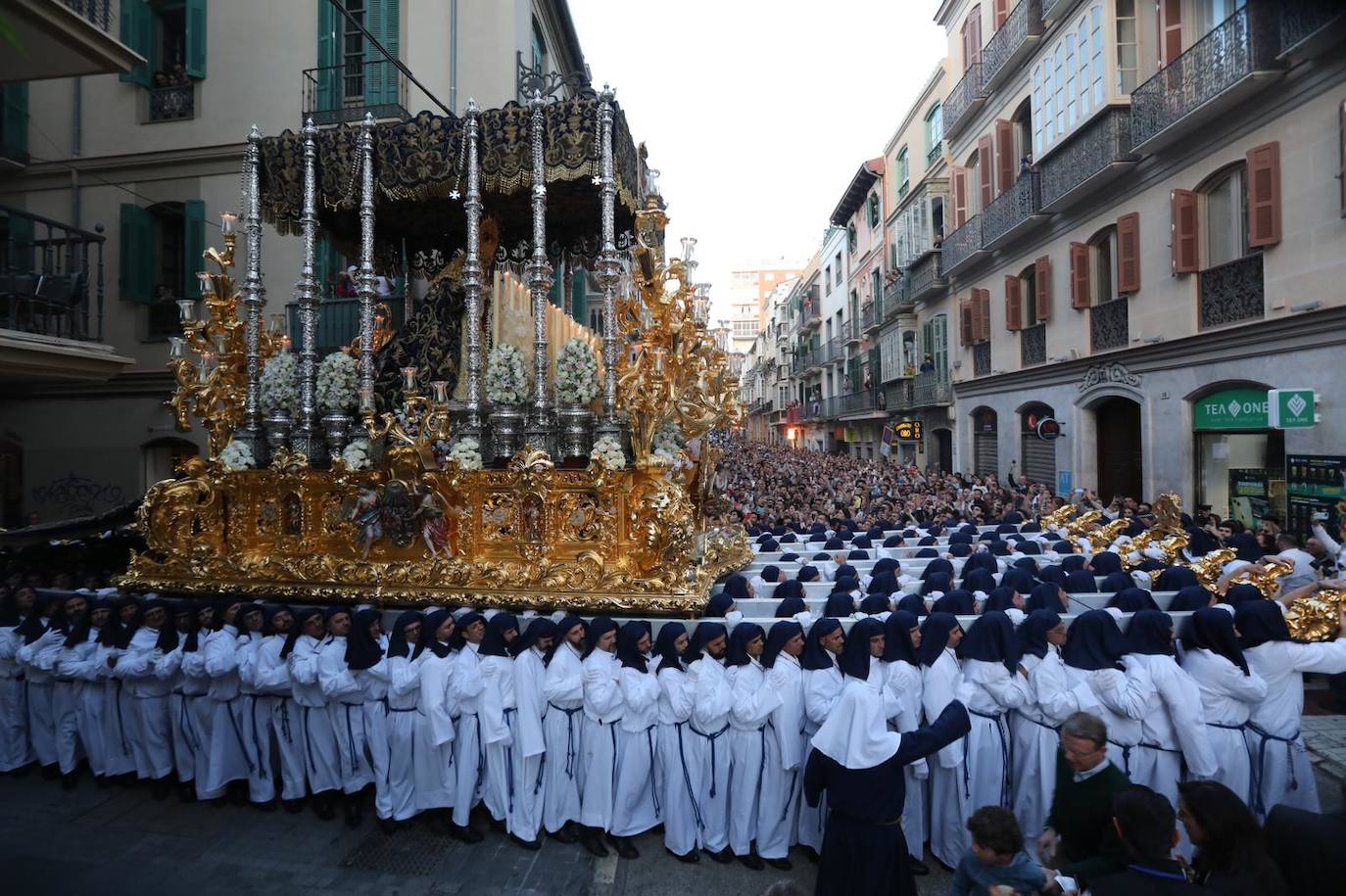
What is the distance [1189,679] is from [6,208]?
52.4 ft

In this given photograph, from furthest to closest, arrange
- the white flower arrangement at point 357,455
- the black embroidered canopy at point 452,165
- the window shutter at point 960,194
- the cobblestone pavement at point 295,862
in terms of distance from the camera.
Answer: the window shutter at point 960,194
the black embroidered canopy at point 452,165
the white flower arrangement at point 357,455
the cobblestone pavement at point 295,862

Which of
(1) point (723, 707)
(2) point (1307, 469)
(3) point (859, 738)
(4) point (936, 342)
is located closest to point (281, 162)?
(1) point (723, 707)

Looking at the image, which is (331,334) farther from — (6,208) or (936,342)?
(936,342)

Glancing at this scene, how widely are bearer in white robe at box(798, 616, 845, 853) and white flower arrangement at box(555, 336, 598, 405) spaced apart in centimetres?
336

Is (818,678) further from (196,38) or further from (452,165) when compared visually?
(196,38)

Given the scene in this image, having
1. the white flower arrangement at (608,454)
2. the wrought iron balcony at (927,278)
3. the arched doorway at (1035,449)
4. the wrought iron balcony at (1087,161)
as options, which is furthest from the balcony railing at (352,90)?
the wrought iron balcony at (927,278)

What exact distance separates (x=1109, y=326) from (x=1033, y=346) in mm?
3392

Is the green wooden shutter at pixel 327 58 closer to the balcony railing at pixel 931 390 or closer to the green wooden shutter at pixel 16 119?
the green wooden shutter at pixel 16 119

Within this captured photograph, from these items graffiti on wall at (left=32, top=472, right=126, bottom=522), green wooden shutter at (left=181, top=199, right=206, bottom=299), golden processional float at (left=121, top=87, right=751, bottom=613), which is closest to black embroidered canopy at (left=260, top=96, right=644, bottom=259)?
golden processional float at (left=121, top=87, right=751, bottom=613)

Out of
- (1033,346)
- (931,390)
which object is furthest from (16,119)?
(931,390)

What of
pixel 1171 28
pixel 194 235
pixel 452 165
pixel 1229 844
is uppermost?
pixel 1171 28

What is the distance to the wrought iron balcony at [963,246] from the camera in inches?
895

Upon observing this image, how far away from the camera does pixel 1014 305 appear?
68.2 ft

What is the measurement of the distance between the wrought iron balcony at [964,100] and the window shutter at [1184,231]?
10.3 metres
